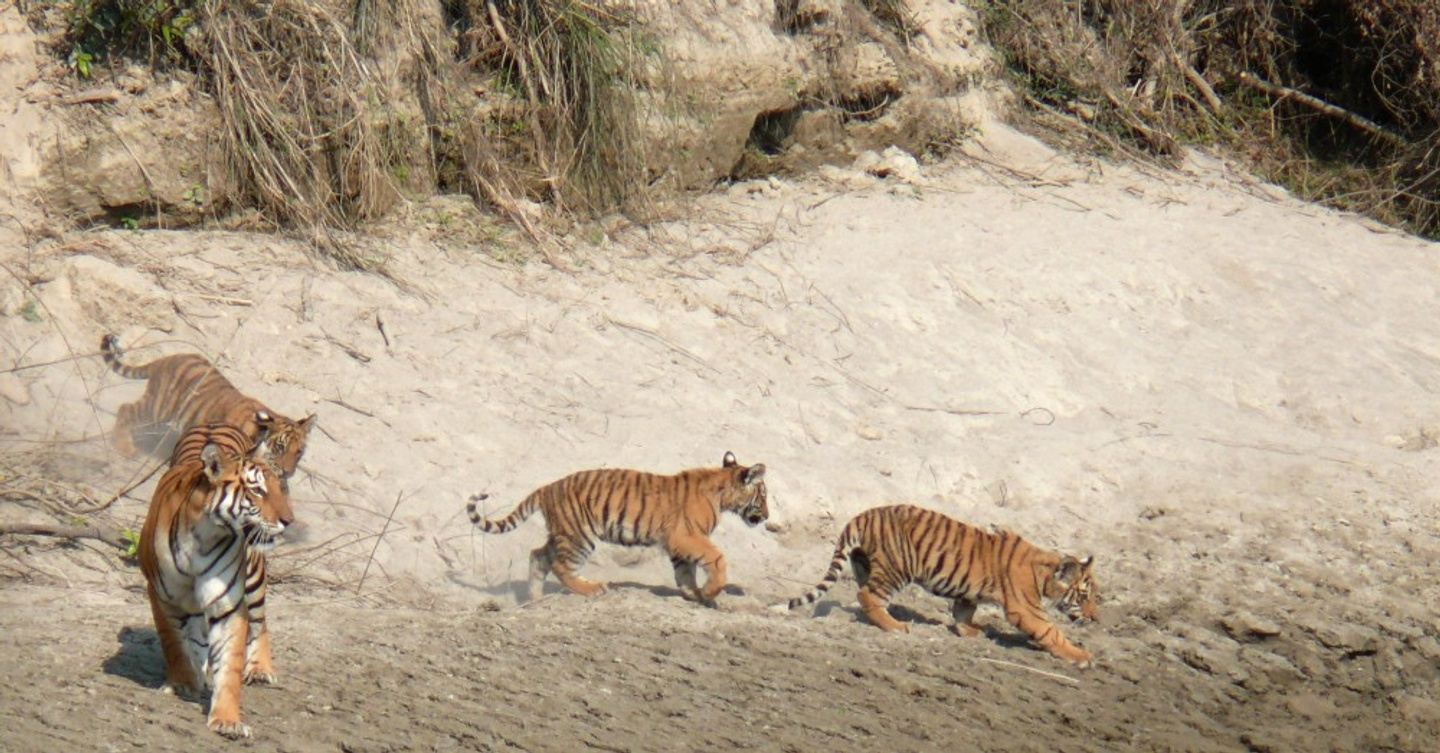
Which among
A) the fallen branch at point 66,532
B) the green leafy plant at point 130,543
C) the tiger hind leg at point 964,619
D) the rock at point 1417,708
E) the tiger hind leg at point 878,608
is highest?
→ the fallen branch at point 66,532

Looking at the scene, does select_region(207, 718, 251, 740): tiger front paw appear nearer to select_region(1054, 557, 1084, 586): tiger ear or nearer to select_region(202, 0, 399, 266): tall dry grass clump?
select_region(1054, 557, 1084, 586): tiger ear

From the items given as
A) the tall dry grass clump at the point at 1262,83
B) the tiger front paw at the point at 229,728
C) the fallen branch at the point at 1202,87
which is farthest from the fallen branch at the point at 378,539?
the fallen branch at the point at 1202,87

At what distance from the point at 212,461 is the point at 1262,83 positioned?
10.4 m

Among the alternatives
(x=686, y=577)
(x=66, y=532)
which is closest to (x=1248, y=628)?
(x=686, y=577)

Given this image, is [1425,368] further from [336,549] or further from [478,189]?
[336,549]

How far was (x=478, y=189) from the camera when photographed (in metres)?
10.4

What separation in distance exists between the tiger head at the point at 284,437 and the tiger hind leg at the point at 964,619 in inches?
120

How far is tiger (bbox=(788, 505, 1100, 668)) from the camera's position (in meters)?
7.91

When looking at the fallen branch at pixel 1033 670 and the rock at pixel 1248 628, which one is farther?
the rock at pixel 1248 628

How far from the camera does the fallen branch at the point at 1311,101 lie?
13.6 meters

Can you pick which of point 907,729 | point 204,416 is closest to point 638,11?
point 204,416

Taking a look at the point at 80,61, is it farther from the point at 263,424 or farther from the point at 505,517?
the point at 505,517

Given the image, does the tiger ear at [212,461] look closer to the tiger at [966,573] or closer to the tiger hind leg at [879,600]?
the tiger at [966,573]

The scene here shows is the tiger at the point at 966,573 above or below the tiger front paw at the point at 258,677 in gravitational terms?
below
